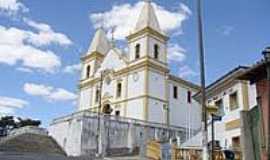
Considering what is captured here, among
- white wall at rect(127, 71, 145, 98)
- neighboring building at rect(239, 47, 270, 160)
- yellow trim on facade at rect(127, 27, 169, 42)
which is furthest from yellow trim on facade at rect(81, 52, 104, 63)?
neighboring building at rect(239, 47, 270, 160)

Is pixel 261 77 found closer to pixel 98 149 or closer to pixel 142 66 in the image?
pixel 98 149

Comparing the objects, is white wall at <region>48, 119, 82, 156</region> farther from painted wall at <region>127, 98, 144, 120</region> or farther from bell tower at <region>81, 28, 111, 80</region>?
bell tower at <region>81, 28, 111, 80</region>

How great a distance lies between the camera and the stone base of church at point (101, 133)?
3722cm

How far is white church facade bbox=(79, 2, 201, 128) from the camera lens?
1754 inches

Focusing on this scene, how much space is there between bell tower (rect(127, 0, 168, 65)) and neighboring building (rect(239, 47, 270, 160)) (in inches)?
1268

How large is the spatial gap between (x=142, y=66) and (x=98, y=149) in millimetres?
12941

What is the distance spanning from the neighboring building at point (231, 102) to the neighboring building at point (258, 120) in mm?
7445

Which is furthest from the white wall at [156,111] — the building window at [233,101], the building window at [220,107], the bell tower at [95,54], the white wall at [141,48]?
the building window at [233,101]

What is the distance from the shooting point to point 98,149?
37031mm

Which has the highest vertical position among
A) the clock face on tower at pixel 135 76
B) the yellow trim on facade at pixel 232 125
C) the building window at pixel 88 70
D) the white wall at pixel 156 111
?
the building window at pixel 88 70

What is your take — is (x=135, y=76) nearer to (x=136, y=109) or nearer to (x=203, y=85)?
(x=136, y=109)

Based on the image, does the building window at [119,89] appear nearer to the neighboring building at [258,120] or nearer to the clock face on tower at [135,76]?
the clock face on tower at [135,76]

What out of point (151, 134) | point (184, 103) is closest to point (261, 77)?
point (151, 134)

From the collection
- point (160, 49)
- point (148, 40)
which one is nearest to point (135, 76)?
point (148, 40)
